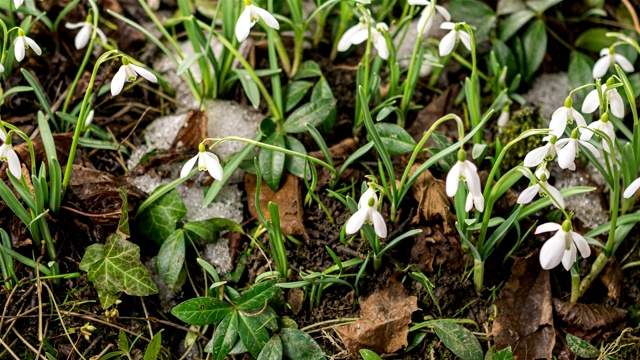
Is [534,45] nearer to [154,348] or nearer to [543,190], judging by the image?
[543,190]

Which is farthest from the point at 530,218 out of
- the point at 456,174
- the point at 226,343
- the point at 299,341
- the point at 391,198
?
the point at 226,343

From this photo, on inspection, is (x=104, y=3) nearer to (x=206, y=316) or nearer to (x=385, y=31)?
(x=385, y=31)

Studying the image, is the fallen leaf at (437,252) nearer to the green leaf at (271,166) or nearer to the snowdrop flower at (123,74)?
the green leaf at (271,166)

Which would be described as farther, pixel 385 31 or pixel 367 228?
pixel 385 31

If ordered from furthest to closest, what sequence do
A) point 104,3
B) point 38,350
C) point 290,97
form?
point 104,3 < point 290,97 < point 38,350

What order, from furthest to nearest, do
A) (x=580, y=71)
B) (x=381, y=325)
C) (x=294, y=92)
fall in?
(x=580, y=71), (x=294, y=92), (x=381, y=325)

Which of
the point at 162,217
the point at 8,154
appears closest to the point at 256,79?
the point at 162,217

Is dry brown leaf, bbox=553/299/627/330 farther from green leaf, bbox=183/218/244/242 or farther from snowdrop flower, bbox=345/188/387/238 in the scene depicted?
green leaf, bbox=183/218/244/242
